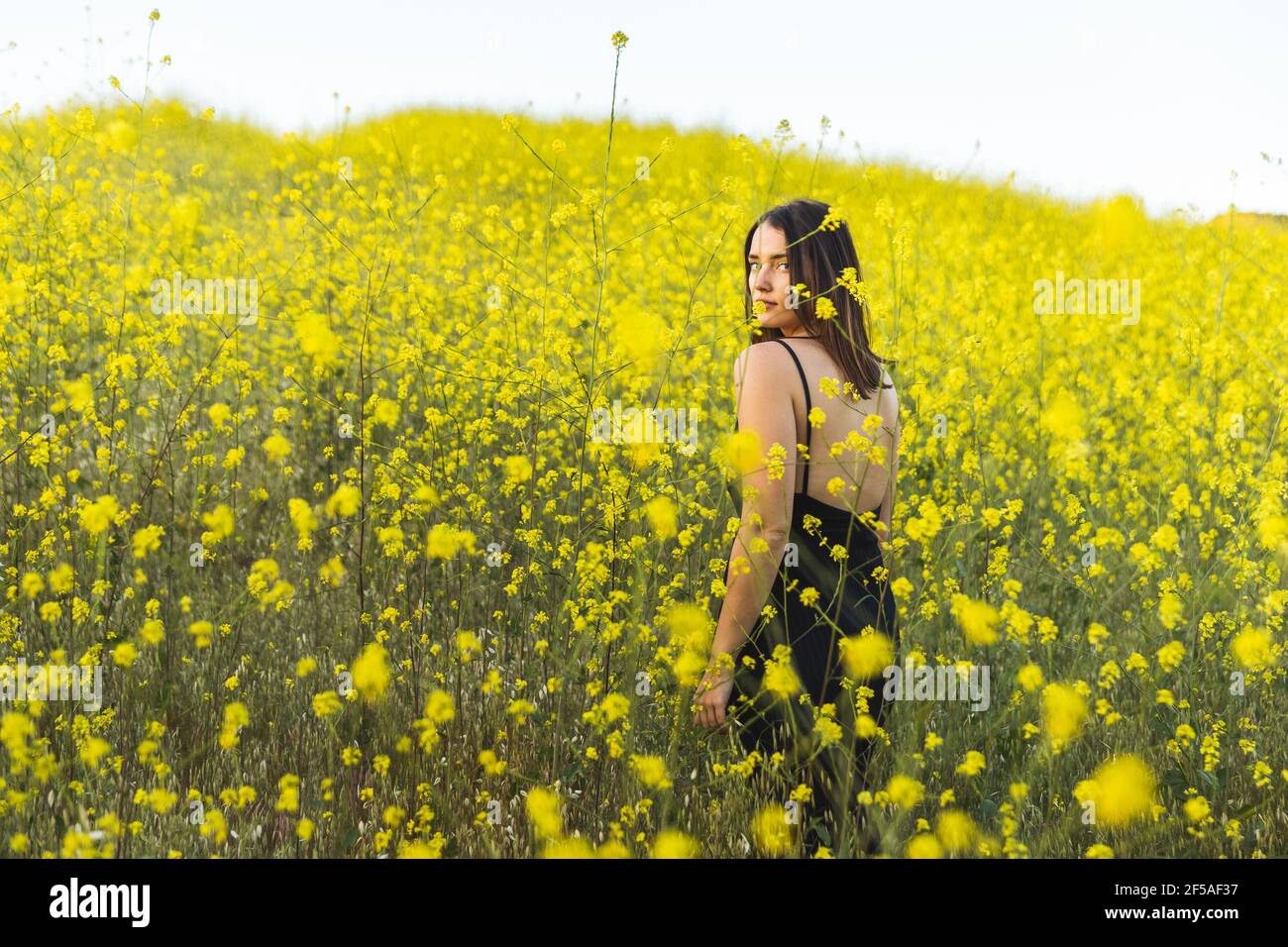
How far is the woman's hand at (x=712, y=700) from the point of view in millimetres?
2697

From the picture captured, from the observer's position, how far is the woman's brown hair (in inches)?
111

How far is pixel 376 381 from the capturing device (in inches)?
241

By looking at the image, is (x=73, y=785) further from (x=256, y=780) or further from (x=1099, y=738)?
(x=1099, y=738)
